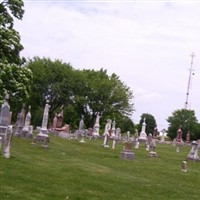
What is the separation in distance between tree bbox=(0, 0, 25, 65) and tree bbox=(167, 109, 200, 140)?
6141 centimetres

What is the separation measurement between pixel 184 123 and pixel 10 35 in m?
64.5

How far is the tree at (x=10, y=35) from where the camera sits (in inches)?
1094

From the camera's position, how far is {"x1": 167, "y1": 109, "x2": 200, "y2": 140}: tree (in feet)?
286

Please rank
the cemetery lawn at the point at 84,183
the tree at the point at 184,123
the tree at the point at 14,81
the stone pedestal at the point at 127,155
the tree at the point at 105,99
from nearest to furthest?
the cemetery lawn at the point at 84,183
the stone pedestal at the point at 127,155
the tree at the point at 14,81
the tree at the point at 105,99
the tree at the point at 184,123

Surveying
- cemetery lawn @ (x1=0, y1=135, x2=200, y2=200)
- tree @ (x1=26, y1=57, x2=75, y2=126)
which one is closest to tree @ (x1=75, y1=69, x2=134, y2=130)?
tree @ (x1=26, y1=57, x2=75, y2=126)

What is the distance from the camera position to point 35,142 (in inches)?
1075

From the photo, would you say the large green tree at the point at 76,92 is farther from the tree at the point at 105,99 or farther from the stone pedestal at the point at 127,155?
the stone pedestal at the point at 127,155

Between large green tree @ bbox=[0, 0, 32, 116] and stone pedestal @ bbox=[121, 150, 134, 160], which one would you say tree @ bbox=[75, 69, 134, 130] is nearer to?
large green tree @ bbox=[0, 0, 32, 116]

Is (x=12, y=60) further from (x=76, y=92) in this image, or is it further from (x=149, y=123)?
(x=149, y=123)

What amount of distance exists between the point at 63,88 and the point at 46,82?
2.38 meters

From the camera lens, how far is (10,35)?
2800 cm

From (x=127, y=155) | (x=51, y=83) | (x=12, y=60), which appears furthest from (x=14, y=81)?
(x=51, y=83)

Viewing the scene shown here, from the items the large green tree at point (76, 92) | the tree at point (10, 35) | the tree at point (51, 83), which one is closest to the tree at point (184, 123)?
the large green tree at point (76, 92)

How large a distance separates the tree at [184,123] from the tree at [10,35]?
61.4m
